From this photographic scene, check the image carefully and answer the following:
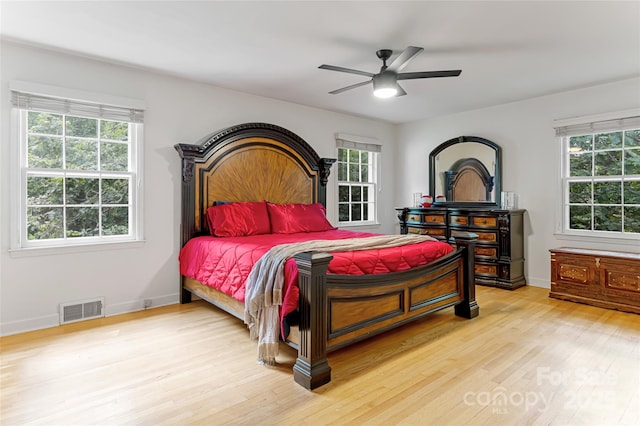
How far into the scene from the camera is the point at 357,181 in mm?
6066

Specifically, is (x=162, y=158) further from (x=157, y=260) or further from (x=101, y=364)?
(x=101, y=364)

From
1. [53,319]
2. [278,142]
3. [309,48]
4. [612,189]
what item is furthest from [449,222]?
[53,319]

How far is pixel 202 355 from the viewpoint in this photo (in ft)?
8.77

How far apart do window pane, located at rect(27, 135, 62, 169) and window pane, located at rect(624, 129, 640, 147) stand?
614 centimetres

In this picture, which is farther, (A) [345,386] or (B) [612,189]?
(B) [612,189]

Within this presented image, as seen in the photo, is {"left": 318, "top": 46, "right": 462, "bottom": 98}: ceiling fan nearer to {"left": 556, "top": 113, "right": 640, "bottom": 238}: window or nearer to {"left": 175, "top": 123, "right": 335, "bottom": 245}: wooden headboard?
{"left": 175, "top": 123, "right": 335, "bottom": 245}: wooden headboard

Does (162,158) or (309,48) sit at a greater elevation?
(309,48)

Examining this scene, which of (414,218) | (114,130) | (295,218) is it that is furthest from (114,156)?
(414,218)

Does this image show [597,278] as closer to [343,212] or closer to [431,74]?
[431,74]

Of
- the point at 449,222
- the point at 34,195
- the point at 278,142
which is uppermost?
the point at 278,142

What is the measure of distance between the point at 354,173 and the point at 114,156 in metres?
3.58

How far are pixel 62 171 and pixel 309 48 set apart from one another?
259 centimetres

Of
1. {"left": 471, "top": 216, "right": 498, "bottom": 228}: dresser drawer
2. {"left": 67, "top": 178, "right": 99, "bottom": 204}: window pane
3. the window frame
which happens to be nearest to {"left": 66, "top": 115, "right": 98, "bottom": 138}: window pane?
{"left": 67, "top": 178, "right": 99, "bottom": 204}: window pane

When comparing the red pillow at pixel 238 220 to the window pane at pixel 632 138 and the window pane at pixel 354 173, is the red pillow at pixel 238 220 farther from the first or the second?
the window pane at pixel 632 138
